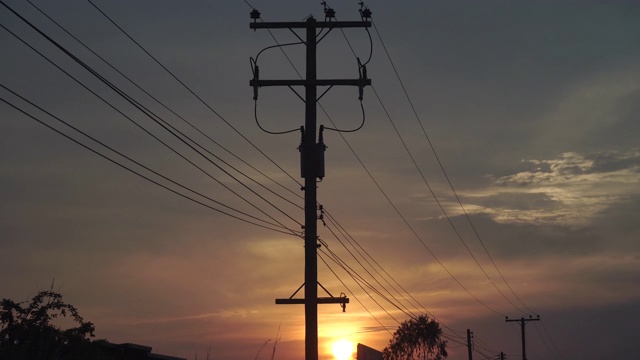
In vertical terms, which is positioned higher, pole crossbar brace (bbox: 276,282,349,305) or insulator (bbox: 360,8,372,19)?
insulator (bbox: 360,8,372,19)

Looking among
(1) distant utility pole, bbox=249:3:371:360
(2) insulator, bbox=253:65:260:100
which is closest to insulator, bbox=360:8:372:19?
(1) distant utility pole, bbox=249:3:371:360

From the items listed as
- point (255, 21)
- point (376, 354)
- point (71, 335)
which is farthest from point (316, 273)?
point (376, 354)

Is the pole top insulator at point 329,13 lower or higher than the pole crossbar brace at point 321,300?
higher

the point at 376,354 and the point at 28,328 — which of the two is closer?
the point at 28,328

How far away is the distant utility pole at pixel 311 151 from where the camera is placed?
27.7 m

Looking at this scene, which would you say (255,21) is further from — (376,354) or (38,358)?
(376,354)

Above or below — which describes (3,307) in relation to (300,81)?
below

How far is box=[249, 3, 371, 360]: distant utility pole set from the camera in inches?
1089

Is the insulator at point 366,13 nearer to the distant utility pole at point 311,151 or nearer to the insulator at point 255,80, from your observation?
the distant utility pole at point 311,151

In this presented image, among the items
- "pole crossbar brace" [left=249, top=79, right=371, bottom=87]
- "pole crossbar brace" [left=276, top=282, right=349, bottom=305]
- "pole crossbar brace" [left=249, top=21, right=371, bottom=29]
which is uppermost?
"pole crossbar brace" [left=249, top=21, right=371, bottom=29]

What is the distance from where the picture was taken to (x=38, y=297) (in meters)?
34.4

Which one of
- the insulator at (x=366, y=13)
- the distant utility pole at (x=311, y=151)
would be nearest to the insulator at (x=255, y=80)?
the distant utility pole at (x=311, y=151)

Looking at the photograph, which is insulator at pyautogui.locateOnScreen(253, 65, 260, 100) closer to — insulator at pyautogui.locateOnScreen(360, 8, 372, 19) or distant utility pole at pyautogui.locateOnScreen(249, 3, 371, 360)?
distant utility pole at pyautogui.locateOnScreen(249, 3, 371, 360)

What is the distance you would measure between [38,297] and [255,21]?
45.7ft
